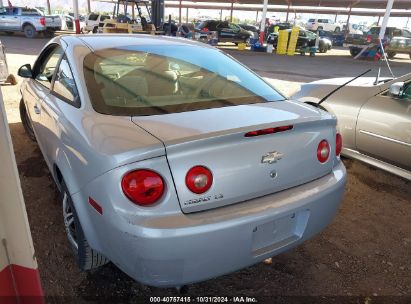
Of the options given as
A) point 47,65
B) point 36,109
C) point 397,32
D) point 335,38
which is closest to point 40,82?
point 36,109

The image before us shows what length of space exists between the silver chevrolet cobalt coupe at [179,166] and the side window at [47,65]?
1.42 ft

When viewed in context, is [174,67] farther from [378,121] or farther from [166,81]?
[378,121]

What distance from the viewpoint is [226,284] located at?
→ 2369mm

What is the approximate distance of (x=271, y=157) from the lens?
1.96 meters

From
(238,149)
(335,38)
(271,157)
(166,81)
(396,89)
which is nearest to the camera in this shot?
(238,149)

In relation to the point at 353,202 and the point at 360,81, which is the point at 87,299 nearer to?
the point at 353,202

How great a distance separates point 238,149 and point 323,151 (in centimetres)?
72

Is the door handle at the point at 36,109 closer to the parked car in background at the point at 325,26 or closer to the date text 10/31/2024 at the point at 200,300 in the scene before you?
the date text 10/31/2024 at the point at 200,300

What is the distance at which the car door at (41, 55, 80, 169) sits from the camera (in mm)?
2340

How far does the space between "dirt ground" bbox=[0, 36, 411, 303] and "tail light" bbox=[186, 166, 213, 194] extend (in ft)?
2.91

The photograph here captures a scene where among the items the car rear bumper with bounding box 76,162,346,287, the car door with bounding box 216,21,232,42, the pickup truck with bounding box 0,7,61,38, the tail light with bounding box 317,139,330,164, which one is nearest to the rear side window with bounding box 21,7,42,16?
the pickup truck with bounding box 0,7,61,38

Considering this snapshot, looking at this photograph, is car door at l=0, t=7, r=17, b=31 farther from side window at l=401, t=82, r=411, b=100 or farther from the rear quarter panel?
side window at l=401, t=82, r=411, b=100

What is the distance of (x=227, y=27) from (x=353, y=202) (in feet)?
71.2

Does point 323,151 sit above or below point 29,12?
above
